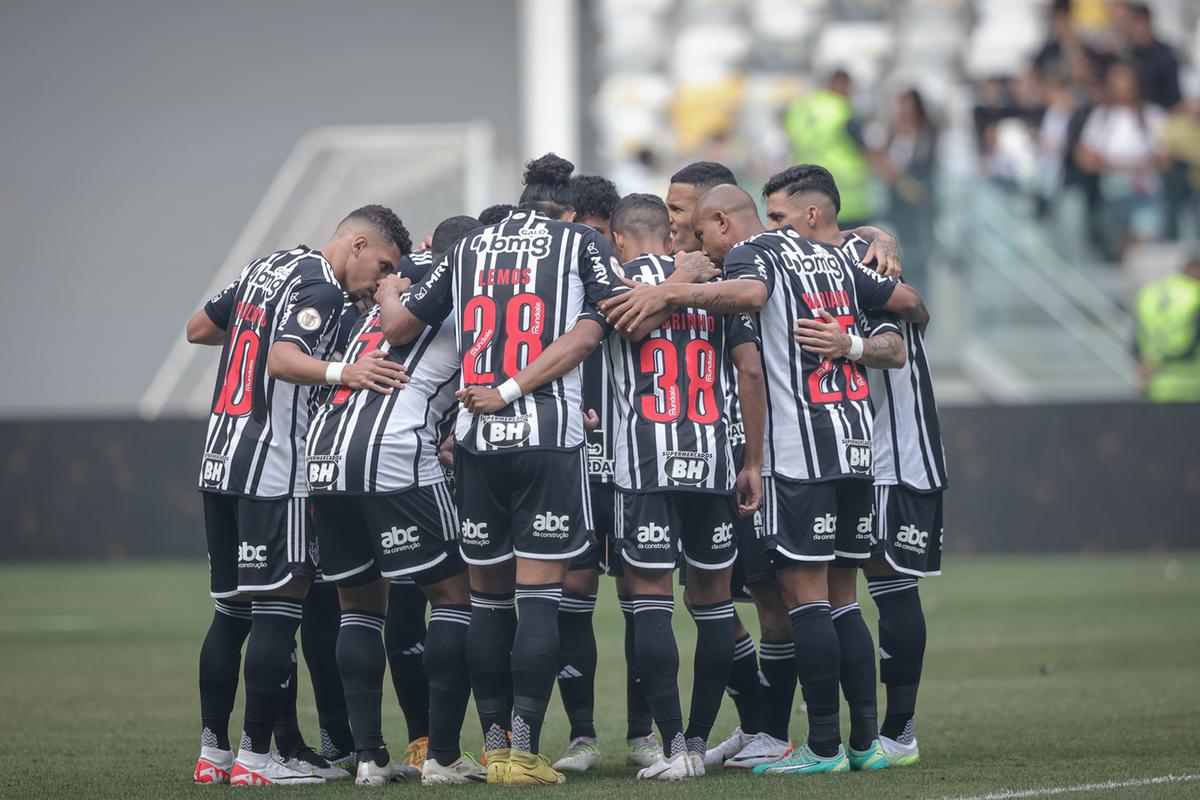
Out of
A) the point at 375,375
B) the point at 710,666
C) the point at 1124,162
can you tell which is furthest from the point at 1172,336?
the point at 375,375

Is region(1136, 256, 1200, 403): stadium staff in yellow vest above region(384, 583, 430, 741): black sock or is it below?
above

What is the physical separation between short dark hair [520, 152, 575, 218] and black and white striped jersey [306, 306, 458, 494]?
58cm

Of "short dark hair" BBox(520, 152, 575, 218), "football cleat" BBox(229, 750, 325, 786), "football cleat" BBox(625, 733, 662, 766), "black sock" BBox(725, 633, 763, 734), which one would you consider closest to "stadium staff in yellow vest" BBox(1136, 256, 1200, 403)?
"black sock" BBox(725, 633, 763, 734)

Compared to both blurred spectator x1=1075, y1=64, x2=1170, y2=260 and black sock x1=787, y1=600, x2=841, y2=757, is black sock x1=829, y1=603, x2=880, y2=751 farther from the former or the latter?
blurred spectator x1=1075, y1=64, x2=1170, y2=260

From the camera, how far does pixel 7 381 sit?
919 inches

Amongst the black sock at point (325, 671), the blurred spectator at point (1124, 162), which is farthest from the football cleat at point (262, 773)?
the blurred spectator at point (1124, 162)

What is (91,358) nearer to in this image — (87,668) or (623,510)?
(87,668)

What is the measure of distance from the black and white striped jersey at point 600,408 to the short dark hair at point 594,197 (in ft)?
1.90

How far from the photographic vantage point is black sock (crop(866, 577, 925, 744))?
Result: 6.63 m

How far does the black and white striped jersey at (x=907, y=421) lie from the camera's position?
6.80 m

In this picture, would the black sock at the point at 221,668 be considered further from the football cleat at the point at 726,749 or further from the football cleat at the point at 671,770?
the football cleat at the point at 726,749

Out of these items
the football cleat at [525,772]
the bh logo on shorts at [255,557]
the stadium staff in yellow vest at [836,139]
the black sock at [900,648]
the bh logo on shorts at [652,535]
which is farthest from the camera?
the stadium staff in yellow vest at [836,139]

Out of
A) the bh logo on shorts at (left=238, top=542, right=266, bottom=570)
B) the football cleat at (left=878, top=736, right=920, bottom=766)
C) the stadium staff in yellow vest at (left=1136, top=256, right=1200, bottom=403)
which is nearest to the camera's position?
the bh logo on shorts at (left=238, top=542, right=266, bottom=570)

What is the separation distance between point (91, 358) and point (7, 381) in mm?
1161
